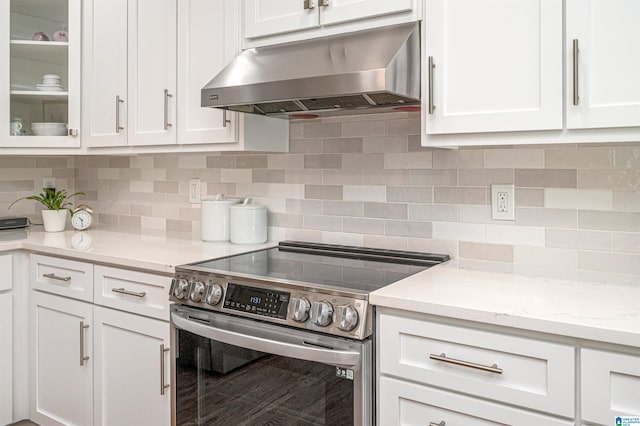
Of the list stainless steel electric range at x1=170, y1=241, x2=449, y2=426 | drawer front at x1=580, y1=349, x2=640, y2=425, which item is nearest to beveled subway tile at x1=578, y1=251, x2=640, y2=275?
stainless steel electric range at x1=170, y1=241, x2=449, y2=426

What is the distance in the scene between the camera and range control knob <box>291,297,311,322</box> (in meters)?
1.54

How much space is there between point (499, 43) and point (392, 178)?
712 mm

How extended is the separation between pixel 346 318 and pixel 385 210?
2.47ft

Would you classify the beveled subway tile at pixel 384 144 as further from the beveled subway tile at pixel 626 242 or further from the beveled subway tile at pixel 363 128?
the beveled subway tile at pixel 626 242

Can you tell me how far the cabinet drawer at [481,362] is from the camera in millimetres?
1215

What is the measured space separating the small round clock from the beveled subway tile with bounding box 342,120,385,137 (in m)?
1.63

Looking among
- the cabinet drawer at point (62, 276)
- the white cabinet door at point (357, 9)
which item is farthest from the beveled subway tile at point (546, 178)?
the cabinet drawer at point (62, 276)

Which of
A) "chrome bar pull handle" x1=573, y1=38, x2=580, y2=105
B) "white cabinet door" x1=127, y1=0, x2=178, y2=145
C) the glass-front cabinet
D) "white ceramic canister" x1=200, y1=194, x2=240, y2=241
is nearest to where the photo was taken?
"chrome bar pull handle" x1=573, y1=38, x2=580, y2=105

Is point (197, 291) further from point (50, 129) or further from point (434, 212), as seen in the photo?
point (50, 129)

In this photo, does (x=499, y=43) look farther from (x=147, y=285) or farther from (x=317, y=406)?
(x=147, y=285)

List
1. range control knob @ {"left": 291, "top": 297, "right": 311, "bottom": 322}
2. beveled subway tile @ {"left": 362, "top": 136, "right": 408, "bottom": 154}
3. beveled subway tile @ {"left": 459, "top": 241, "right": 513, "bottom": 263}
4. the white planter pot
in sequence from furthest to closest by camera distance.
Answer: the white planter pot
beveled subway tile @ {"left": 362, "top": 136, "right": 408, "bottom": 154}
beveled subway tile @ {"left": 459, "top": 241, "right": 513, "bottom": 263}
range control knob @ {"left": 291, "top": 297, "right": 311, "bottom": 322}

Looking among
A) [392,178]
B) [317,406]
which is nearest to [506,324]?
[317,406]

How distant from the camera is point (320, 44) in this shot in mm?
1852

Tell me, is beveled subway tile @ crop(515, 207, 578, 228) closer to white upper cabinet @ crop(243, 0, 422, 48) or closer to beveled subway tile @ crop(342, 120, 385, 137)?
beveled subway tile @ crop(342, 120, 385, 137)
